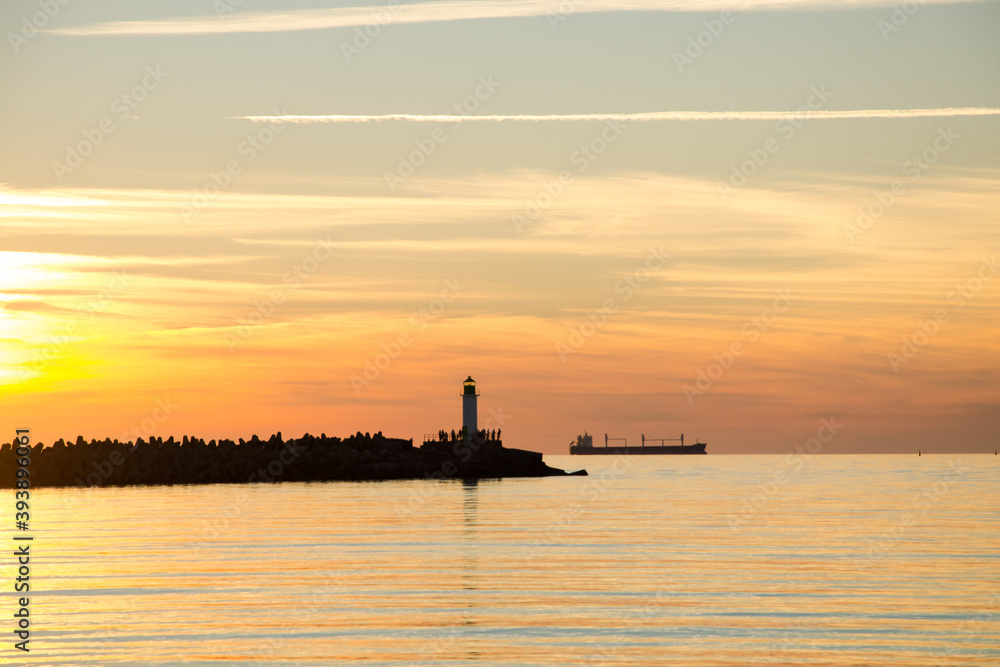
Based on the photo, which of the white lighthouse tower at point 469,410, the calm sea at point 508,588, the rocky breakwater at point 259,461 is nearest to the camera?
the calm sea at point 508,588

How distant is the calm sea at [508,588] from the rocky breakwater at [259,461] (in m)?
31.1

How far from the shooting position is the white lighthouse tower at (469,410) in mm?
100125

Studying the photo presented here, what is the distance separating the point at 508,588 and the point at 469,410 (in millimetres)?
70917

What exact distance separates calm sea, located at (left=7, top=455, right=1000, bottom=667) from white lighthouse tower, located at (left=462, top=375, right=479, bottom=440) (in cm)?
4377

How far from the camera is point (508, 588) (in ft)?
96.6

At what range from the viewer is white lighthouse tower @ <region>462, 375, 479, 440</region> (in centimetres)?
10012

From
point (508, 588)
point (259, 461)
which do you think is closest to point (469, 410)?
point (259, 461)

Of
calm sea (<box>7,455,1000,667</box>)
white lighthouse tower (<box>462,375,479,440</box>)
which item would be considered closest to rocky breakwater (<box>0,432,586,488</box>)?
white lighthouse tower (<box>462,375,479,440</box>)

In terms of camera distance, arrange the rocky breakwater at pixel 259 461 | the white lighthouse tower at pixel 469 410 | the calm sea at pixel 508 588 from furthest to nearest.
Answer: the white lighthouse tower at pixel 469 410
the rocky breakwater at pixel 259 461
the calm sea at pixel 508 588

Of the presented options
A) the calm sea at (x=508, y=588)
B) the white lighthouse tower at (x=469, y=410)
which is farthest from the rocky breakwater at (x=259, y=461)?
the calm sea at (x=508, y=588)

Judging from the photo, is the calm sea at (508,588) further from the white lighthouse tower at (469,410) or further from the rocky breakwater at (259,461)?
the white lighthouse tower at (469,410)

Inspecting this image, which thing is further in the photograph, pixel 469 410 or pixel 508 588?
pixel 469 410

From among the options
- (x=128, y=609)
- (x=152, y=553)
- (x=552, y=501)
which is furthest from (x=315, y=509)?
(x=128, y=609)

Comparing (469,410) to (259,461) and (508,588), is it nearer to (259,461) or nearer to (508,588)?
(259,461)
